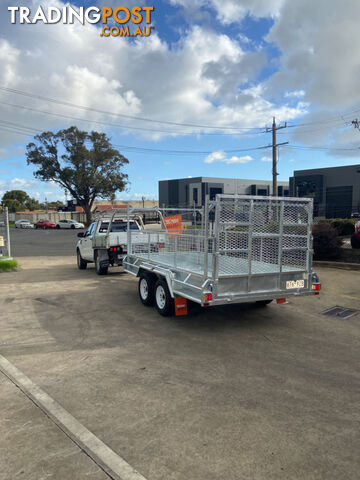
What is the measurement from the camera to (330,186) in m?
51.0

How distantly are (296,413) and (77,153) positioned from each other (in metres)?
56.4

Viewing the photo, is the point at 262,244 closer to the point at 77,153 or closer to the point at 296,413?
the point at 296,413

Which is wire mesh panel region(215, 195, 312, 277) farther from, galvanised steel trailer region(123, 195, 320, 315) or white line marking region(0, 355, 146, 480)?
white line marking region(0, 355, 146, 480)

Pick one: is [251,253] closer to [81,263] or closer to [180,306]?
[180,306]

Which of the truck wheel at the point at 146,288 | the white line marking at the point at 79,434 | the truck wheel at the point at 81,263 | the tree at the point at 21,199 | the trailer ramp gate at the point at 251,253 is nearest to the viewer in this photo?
the white line marking at the point at 79,434

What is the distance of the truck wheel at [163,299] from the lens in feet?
22.2

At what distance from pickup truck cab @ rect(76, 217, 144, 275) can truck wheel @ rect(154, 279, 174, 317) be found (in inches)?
174

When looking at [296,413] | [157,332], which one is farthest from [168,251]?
[296,413]

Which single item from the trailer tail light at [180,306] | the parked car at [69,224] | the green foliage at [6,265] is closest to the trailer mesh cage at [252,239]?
the trailer tail light at [180,306]

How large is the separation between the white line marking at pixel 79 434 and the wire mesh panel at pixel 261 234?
2.97 metres

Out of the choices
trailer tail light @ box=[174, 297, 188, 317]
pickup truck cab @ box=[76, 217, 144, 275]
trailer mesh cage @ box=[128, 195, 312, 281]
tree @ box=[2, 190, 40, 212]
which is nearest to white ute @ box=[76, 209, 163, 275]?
pickup truck cab @ box=[76, 217, 144, 275]

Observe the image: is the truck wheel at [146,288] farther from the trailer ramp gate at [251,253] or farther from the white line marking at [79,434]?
the white line marking at [79,434]

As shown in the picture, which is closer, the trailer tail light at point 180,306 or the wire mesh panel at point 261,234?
the wire mesh panel at point 261,234

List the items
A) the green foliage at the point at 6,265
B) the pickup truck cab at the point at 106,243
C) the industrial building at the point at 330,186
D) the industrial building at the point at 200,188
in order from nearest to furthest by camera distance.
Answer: the pickup truck cab at the point at 106,243 → the green foliage at the point at 6,265 → the industrial building at the point at 330,186 → the industrial building at the point at 200,188
